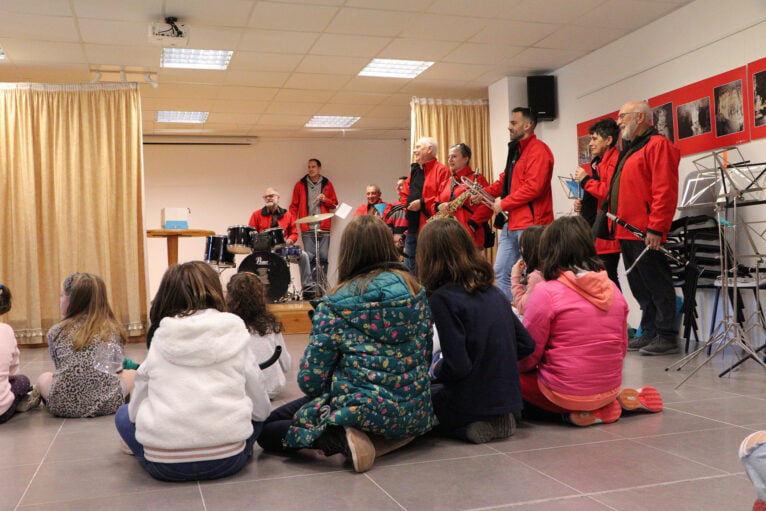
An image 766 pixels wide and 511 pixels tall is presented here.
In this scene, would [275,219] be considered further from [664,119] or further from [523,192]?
[664,119]

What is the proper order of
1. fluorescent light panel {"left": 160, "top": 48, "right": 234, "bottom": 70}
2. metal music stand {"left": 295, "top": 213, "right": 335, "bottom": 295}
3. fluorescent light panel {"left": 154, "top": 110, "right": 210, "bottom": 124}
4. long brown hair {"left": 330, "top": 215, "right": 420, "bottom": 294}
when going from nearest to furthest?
1. long brown hair {"left": 330, "top": 215, "right": 420, "bottom": 294}
2. fluorescent light panel {"left": 160, "top": 48, "right": 234, "bottom": 70}
3. metal music stand {"left": 295, "top": 213, "right": 335, "bottom": 295}
4. fluorescent light panel {"left": 154, "top": 110, "right": 210, "bottom": 124}

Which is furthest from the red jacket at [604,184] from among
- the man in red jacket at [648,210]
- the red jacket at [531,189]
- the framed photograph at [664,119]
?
the framed photograph at [664,119]

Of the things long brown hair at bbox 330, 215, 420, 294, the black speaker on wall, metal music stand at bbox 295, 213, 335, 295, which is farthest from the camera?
metal music stand at bbox 295, 213, 335, 295

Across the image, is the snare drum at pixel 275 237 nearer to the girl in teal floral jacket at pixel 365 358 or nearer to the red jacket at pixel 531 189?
the red jacket at pixel 531 189

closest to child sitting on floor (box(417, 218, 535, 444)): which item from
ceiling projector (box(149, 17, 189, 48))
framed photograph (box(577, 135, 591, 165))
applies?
ceiling projector (box(149, 17, 189, 48))

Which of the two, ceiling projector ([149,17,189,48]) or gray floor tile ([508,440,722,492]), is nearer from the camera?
gray floor tile ([508,440,722,492])

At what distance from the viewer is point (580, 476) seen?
2.16 meters

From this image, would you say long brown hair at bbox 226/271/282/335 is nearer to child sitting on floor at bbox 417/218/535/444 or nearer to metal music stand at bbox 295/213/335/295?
child sitting on floor at bbox 417/218/535/444

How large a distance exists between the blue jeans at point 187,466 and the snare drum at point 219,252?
516 cm

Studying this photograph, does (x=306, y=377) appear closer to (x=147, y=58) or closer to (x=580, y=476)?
(x=580, y=476)

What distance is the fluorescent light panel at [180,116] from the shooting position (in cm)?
890

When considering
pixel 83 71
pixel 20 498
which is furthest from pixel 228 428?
pixel 83 71

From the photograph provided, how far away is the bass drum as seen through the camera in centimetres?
751

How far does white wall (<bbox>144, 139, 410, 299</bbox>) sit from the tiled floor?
25.8 feet
